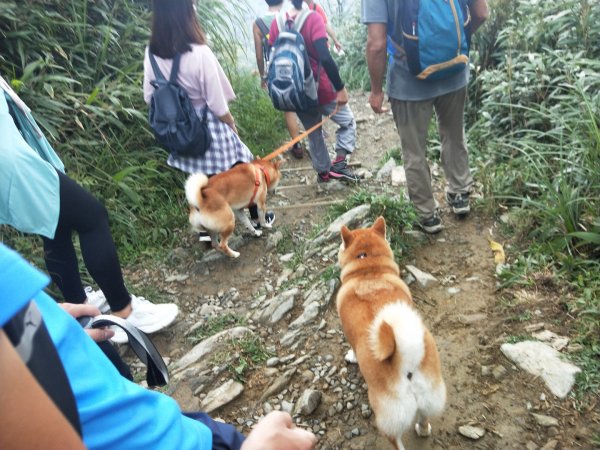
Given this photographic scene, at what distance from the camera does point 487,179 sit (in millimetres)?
4055

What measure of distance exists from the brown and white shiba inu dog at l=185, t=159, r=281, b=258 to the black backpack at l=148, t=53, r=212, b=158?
31cm

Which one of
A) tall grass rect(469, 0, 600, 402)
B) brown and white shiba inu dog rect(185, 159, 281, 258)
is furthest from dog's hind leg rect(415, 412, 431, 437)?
brown and white shiba inu dog rect(185, 159, 281, 258)

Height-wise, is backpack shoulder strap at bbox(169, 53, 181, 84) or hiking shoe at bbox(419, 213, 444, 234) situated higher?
backpack shoulder strap at bbox(169, 53, 181, 84)

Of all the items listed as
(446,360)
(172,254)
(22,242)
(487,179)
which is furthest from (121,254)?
(487,179)

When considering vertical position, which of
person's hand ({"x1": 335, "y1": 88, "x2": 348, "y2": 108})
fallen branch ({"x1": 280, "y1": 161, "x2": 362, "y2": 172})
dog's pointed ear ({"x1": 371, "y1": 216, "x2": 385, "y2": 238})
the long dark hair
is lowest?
fallen branch ({"x1": 280, "y1": 161, "x2": 362, "y2": 172})

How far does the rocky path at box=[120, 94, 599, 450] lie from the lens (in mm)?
2223

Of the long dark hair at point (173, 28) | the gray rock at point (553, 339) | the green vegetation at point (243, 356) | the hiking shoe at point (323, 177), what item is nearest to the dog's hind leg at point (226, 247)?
the green vegetation at point (243, 356)

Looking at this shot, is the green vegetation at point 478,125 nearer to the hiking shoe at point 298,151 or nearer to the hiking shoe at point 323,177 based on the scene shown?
the hiking shoe at point 323,177

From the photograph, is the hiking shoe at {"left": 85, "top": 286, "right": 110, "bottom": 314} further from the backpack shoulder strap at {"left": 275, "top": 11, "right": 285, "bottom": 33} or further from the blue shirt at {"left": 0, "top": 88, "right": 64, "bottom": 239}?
the backpack shoulder strap at {"left": 275, "top": 11, "right": 285, "bottom": 33}

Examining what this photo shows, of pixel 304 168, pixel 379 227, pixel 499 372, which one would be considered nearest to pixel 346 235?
pixel 379 227

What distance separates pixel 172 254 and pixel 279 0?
353cm

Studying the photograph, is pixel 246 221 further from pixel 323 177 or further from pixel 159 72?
pixel 159 72

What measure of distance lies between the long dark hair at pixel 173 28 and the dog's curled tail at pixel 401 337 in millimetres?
2844

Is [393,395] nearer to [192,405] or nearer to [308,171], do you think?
[192,405]
